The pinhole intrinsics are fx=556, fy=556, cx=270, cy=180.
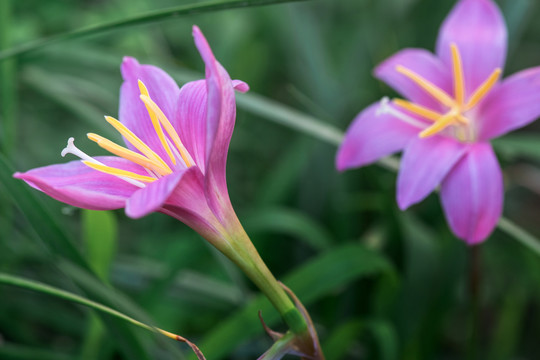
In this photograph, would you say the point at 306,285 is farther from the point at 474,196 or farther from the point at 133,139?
the point at 133,139

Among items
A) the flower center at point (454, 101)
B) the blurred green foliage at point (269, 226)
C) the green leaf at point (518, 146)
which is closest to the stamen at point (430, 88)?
the flower center at point (454, 101)

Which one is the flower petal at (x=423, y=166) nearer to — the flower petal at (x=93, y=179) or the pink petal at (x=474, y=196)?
the pink petal at (x=474, y=196)

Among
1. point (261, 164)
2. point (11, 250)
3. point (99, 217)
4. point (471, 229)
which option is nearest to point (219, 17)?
point (261, 164)

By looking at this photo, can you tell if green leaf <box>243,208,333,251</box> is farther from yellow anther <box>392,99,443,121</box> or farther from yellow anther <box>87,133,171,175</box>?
yellow anther <box>87,133,171,175</box>

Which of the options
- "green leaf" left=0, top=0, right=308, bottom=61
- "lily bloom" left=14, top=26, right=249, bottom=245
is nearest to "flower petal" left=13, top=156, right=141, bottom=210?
"lily bloom" left=14, top=26, right=249, bottom=245

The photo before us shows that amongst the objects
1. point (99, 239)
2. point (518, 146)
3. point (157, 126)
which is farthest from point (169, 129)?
point (518, 146)
